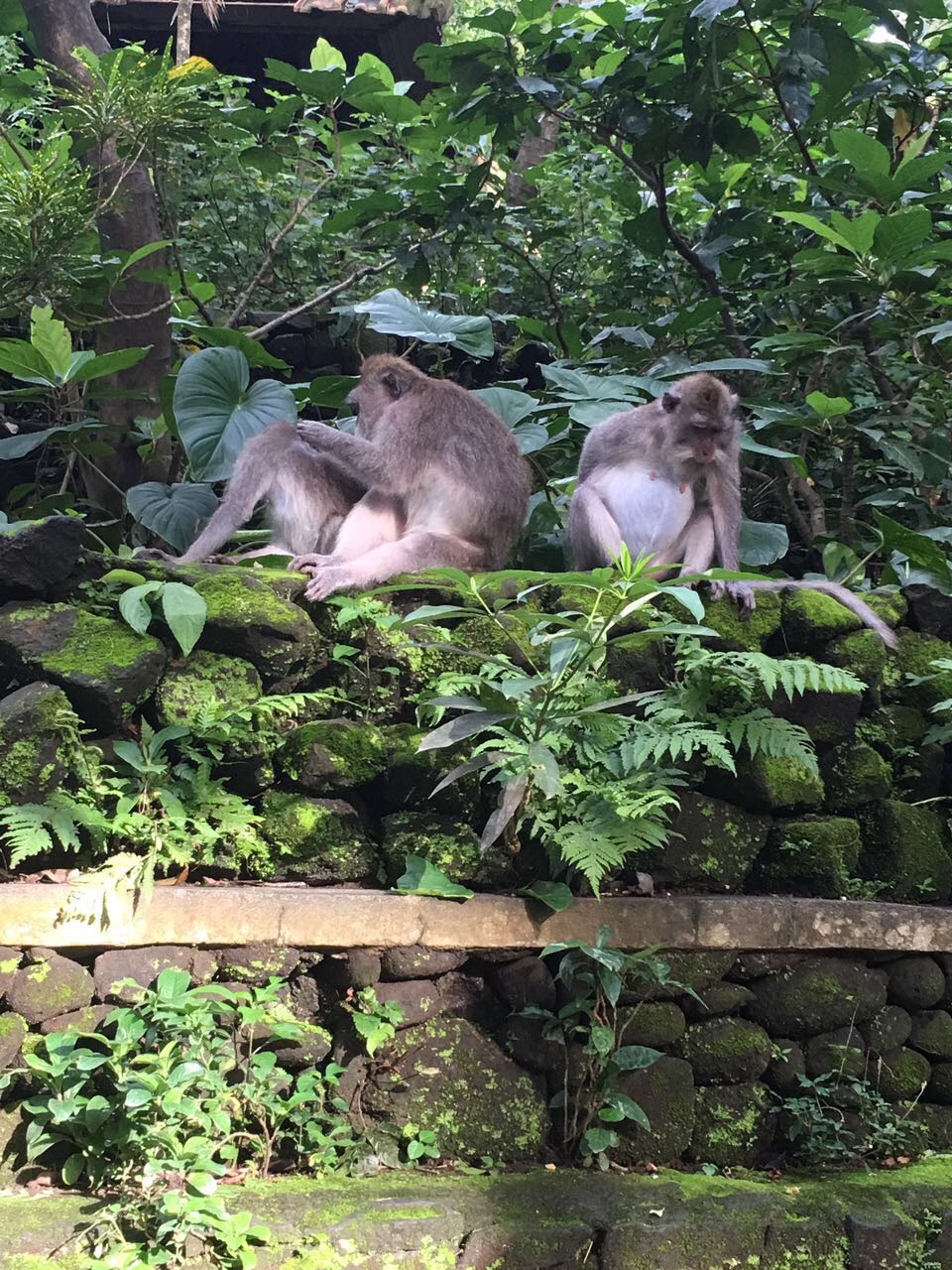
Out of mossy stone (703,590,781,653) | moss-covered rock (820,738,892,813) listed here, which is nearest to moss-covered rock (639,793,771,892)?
moss-covered rock (820,738,892,813)

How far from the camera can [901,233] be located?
14.1ft

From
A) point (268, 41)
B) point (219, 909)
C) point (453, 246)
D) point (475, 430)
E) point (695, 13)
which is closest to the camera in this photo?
point (219, 909)

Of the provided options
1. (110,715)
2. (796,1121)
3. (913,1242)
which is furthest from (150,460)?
(913,1242)

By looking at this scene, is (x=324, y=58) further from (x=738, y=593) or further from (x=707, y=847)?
(x=707, y=847)

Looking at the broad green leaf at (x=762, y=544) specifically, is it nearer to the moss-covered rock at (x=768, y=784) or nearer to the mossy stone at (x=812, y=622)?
the mossy stone at (x=812, y=622)

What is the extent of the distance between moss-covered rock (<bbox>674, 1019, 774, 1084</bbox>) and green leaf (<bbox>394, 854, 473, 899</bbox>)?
0.90m

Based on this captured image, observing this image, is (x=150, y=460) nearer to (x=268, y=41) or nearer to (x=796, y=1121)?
(x=796, y=1121)

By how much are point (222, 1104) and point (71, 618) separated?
1549mm

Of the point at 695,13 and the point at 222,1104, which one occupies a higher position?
the point at 695,13

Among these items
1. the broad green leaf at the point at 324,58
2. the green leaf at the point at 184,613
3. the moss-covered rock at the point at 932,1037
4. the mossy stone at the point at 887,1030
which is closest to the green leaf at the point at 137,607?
→ the green leaf at the point at 184,613

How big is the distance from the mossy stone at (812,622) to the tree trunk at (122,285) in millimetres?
3141

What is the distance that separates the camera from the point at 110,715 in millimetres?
3371

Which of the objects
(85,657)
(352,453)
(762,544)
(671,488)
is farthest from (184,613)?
(762,544)

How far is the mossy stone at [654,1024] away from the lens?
11.2 feet
